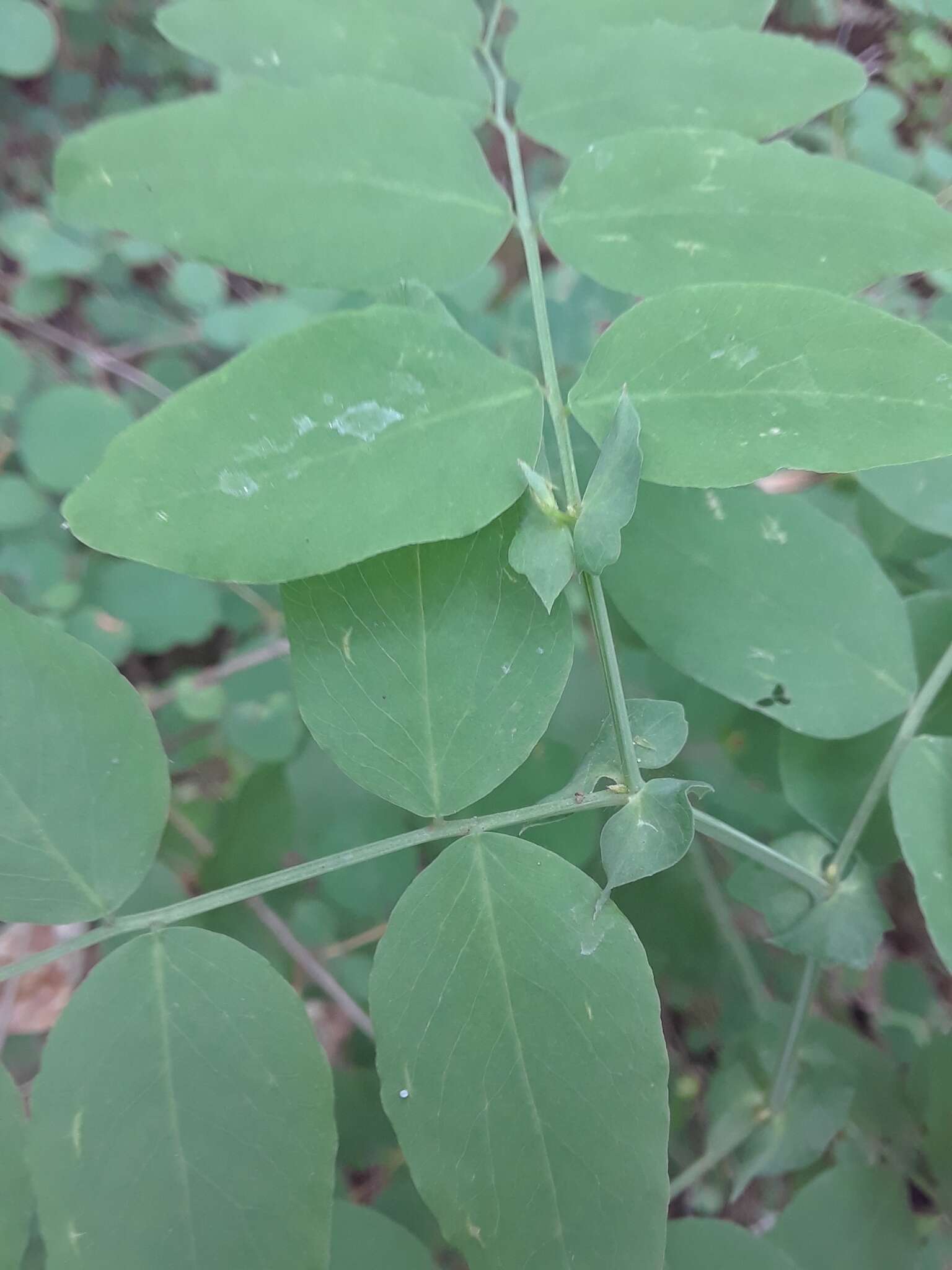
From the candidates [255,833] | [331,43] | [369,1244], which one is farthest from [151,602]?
[369,1244]

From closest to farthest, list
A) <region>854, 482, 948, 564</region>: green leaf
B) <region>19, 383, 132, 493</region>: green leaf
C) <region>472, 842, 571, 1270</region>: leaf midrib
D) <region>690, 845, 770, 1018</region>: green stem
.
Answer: <region>472, 842, 571, 1270</region>: leaf midrib
<region>854, 482, 948, 564</region>: green leaf
<region>690, 845, 770, 1018</region>: green stem
<region>19, 383, 132, 493</region>: green leaf

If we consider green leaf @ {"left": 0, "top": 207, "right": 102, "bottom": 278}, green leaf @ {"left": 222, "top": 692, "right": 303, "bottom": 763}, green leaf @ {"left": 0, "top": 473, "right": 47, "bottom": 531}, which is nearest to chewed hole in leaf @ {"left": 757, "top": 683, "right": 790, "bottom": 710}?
green leaf @ {"left": 222, "top": 692, "right": 303, "bottom": 763}

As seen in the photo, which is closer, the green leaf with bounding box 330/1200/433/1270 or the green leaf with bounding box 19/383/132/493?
the green leaf with bounding box 330/1200/433/1270

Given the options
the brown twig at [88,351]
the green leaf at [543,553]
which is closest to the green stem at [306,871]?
the green leaf at [543,553]

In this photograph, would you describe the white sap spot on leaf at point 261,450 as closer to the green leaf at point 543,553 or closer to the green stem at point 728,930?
the green leaf at point 543,553

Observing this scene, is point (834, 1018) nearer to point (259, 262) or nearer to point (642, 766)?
point (642, 766)

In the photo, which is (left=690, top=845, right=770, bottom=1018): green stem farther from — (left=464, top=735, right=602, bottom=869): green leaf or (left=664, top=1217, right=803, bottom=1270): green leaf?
(left=664, top=1217, right=803, bottom=1270): green leaf
